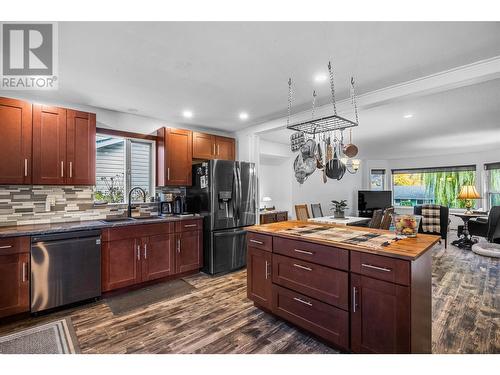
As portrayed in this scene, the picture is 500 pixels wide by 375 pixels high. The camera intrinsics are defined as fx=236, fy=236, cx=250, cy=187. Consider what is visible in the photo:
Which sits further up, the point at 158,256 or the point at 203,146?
the point at 203,146

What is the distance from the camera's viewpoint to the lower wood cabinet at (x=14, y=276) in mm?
2209

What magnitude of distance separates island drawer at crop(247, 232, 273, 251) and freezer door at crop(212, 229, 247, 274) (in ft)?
4.05

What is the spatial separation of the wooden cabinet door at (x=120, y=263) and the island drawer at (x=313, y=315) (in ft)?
6.06

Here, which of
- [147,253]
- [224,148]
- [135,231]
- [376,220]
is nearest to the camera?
[135,231]

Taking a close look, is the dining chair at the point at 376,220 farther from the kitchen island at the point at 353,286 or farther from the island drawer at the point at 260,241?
the island drawer at the point at 260,241

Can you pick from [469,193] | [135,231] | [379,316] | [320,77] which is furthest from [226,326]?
[469,193]

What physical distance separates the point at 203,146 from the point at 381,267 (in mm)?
3251

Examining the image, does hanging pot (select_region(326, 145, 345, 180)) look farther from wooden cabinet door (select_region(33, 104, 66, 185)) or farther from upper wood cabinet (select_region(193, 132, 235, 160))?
wooden cabinet door (select_region(33, 104, 66, 185))

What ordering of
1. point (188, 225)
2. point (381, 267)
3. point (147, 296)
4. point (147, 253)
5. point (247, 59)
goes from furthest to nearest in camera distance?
point (188, 225)
point (147, 253)
point (147, 296)
point (247, 59)
point (381, 267)

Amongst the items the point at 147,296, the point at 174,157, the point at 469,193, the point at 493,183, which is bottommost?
the point at 147,296

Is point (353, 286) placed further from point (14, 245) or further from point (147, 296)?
point (14, 245)

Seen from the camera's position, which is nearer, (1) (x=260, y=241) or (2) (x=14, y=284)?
(2) (x=14, y=284)

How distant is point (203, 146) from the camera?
4.07 metres
